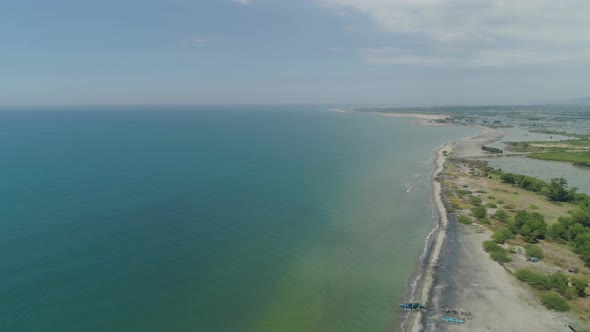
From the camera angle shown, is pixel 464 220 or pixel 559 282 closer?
pixel 559 282

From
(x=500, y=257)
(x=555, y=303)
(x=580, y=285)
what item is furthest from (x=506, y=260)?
(x=555, y=303)

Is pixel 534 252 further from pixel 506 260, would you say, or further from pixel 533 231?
pixel 533 231

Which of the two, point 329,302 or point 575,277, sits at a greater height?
point 575,277

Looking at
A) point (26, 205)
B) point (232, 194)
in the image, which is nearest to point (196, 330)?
point (232, 194)

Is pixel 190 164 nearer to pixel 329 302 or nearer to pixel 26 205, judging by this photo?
pixel 26 205

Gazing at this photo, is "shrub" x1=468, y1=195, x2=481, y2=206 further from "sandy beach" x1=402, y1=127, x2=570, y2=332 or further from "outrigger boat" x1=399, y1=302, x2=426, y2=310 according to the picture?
"outrigger boat" x1=399, y1=302, x2=426, y2=310

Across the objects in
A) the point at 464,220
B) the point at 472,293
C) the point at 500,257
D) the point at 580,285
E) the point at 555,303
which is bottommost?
Answer: the point at 472,293
